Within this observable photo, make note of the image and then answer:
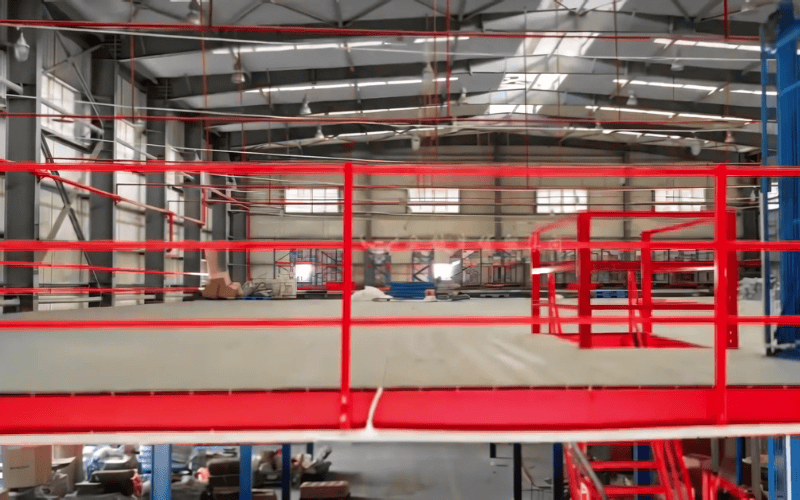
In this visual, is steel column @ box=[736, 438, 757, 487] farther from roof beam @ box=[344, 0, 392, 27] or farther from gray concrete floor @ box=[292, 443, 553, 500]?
roof beam @ box=[344, 0, 392, 27]

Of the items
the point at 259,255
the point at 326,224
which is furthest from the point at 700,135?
the point at 259,255

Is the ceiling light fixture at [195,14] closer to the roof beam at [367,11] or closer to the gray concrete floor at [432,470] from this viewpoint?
the roof beam at [367,11]

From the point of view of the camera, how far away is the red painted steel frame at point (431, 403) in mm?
2688

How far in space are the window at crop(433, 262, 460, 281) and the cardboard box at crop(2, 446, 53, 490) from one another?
13.0 metres

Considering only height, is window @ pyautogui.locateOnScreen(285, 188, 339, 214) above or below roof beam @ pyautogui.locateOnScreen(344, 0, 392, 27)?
below

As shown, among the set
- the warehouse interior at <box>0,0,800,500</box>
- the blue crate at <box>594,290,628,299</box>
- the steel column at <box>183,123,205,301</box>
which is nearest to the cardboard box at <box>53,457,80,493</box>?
the warehouse interior at <box>0,0,800,500</box>

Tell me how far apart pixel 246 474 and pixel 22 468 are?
15.1 ft

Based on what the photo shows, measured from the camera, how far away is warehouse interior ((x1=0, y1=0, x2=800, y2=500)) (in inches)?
109

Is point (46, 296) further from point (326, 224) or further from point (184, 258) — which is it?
point (326, 224)

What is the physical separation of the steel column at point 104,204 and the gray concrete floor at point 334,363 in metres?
7.81

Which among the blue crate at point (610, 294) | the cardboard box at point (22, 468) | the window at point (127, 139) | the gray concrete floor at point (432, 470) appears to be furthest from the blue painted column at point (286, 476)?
the blue crate at point (610, 294)

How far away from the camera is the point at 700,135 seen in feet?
62.5

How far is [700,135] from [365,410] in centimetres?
1933

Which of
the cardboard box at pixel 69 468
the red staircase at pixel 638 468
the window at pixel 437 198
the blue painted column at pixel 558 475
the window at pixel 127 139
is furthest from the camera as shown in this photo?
the window at pixel 437 198
